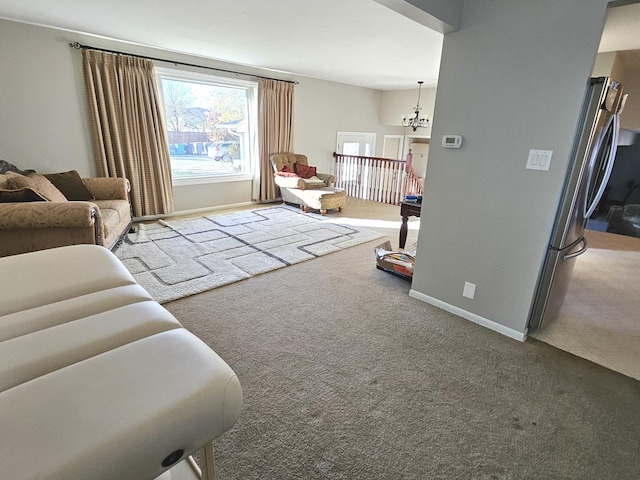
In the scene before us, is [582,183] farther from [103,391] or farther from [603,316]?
[103,391]

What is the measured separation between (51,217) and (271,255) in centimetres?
193

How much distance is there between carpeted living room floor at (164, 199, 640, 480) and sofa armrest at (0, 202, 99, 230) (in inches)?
39.4

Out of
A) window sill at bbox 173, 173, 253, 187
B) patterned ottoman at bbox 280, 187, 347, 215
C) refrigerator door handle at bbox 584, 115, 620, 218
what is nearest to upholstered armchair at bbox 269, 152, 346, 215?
patterned ottoman at bbox 280, 187, 347, 215

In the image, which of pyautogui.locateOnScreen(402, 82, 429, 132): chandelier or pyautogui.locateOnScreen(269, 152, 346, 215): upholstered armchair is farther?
pyautogui.locateOnScreen(402, 82, 429, 132): chandelier

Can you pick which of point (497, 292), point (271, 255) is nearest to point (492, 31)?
point (497, 292)

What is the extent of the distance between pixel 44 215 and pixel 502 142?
3.32 metres

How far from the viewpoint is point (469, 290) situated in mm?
2490

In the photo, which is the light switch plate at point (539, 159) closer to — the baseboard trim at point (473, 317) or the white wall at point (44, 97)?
the baseboard trim at point (473, 317)

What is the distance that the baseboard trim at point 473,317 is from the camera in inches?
90.7

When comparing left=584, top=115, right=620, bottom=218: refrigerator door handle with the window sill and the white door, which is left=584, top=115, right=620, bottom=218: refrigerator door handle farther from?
the white door

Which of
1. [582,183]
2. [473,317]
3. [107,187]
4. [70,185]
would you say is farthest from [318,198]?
[582,183]

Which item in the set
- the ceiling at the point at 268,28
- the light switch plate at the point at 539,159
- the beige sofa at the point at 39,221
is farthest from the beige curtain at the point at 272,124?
the light switch plate at the point at 539,159

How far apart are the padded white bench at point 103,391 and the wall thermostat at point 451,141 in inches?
83.7

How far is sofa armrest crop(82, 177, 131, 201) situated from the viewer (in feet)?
12.6
